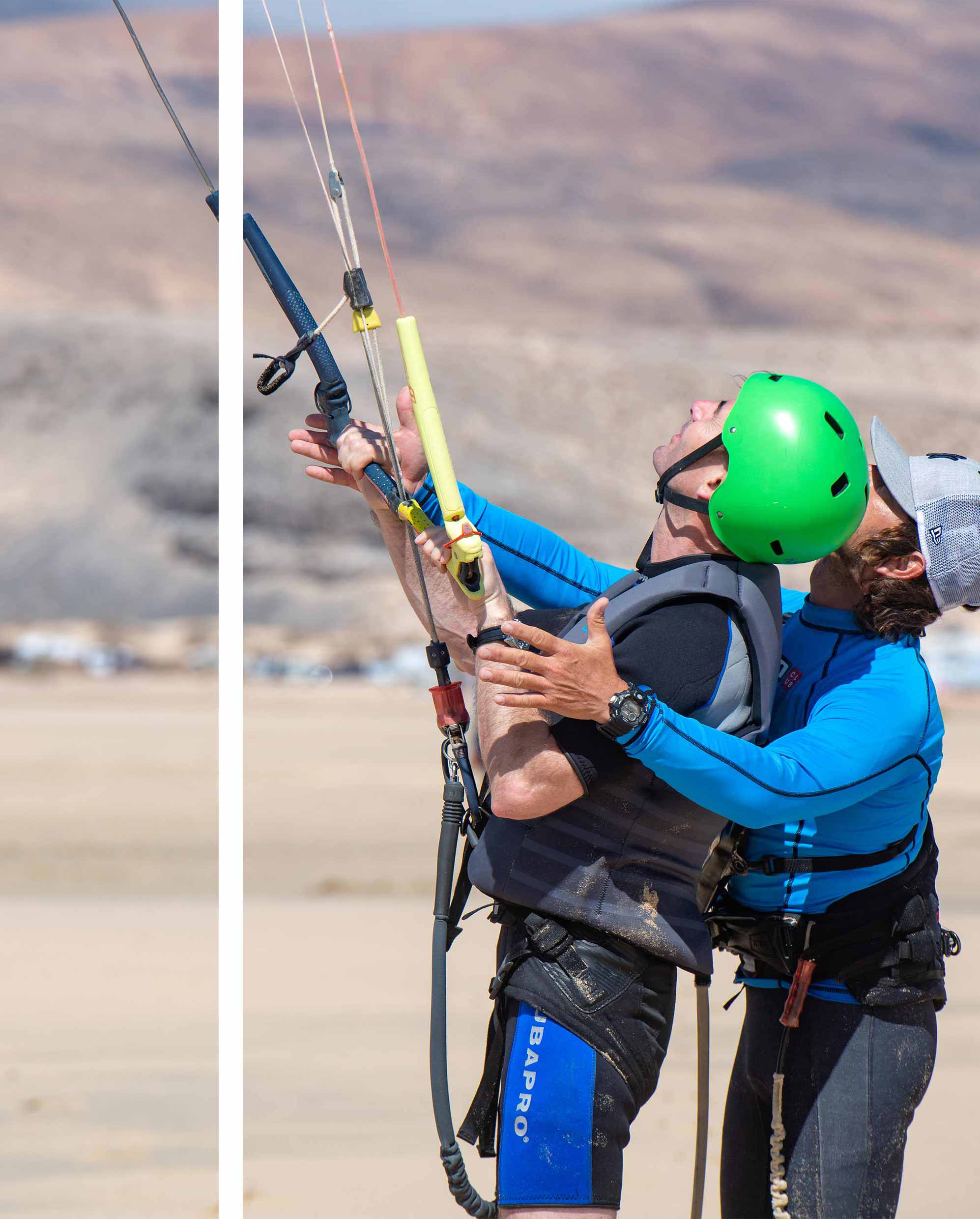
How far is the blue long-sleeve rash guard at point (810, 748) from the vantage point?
2.61 meters

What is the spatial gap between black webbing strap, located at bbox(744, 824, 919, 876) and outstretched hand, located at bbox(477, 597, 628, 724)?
2.08 ft

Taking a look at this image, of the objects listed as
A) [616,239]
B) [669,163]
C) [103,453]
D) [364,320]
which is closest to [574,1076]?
[364,320]

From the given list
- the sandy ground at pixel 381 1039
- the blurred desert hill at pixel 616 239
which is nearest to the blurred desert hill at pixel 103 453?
the blurred desert hill at pixel 616 239

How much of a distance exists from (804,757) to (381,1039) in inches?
212

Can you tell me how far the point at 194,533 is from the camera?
126 ft

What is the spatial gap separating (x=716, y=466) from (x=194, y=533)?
36.3 metres

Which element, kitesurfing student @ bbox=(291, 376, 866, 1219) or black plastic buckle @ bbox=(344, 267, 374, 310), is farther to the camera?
black plastic buckle @ bbox=(344, 267, 374, 310)

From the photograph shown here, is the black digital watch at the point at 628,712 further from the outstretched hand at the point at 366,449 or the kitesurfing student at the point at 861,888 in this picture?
the outstretched hand at the point at 366,449

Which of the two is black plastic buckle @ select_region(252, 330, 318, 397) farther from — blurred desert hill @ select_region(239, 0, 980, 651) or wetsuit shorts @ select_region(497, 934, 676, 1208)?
blurred desert hill @ select_region(239, 0, 980, 651)

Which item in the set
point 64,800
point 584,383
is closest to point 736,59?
point 584,383

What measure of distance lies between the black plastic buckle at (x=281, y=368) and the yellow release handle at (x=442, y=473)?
175mm

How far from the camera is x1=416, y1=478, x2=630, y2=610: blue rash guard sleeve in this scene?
131 inches

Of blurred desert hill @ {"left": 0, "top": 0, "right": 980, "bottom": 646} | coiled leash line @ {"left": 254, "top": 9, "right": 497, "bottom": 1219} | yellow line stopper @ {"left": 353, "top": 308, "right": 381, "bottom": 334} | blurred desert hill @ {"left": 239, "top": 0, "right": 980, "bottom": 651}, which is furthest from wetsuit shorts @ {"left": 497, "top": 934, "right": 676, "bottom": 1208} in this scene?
blurred desert hill @ {"left": 0, "top": 0, "right": 980, "bottom": 646}

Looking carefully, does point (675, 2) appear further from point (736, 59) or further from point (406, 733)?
point (406, 733)
